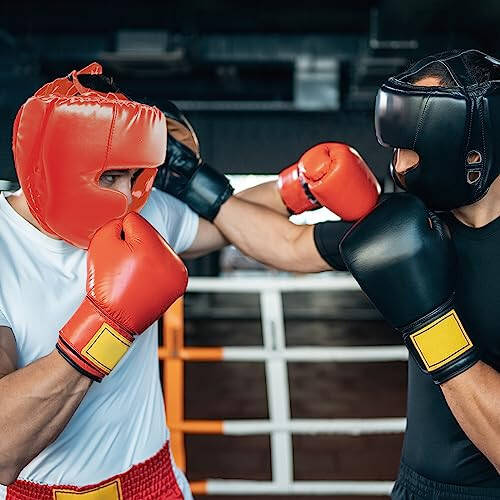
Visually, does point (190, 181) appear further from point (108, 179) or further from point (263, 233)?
point (108, 179)

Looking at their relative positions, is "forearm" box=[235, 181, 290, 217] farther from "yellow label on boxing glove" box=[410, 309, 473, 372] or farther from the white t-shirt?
"yellow label on boxing glove" box=[410, 309, 473, 372]

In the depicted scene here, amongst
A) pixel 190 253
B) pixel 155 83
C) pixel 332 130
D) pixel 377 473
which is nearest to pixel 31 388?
pixel 190 253

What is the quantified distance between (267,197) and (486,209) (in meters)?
0.60

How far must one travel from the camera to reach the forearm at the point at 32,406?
941 mm

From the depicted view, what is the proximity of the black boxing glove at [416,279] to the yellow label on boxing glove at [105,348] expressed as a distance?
1.34 feet

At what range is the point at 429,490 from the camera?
1.20m

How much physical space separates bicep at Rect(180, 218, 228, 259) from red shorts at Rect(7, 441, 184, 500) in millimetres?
439

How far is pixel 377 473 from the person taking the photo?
3008 millimetres

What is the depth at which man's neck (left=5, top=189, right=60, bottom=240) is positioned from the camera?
44.7 inches

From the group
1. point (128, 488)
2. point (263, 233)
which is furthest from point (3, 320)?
point (263, 233)

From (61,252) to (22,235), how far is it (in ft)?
0.23

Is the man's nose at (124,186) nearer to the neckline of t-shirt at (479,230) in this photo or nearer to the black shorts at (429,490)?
the neckline of t-shirt at (479,230)

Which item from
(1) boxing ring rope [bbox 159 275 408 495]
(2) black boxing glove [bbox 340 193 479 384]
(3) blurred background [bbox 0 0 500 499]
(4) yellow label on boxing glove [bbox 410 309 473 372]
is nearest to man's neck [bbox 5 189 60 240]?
(2) black boxing glove [bbox 340 193 479 384]

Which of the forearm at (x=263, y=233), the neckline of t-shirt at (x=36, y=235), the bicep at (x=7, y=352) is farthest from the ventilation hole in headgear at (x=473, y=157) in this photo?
the bicep at (x=7, y=352)
